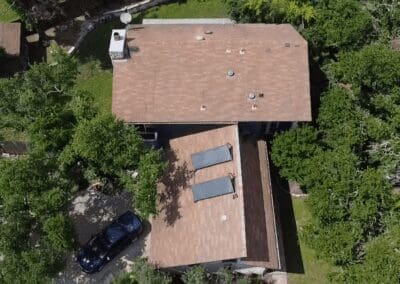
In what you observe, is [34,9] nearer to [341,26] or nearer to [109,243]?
[109,243]

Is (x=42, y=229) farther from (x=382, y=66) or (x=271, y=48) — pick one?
(x=382, y=66)

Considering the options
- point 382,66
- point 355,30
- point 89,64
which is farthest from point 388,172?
point 89,64

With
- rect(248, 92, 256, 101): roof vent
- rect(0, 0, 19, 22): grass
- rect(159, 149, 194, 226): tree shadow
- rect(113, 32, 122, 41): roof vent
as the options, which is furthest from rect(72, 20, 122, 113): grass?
rect(248, 92, 256, 101): roof vent

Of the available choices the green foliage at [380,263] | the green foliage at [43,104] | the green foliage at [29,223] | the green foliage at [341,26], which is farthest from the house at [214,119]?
the green foliage at [29,223]

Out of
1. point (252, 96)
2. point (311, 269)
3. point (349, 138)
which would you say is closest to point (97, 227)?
point (252, 96)

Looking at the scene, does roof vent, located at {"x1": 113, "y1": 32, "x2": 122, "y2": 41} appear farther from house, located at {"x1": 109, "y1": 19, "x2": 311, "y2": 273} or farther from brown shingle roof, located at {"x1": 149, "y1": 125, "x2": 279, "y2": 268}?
brown shingle roof, located at {"x1": 149, "y1": 125, "x2": 279, "y2": 268}

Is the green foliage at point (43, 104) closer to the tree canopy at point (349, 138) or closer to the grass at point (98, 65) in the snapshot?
the grass at point (98, 65)
